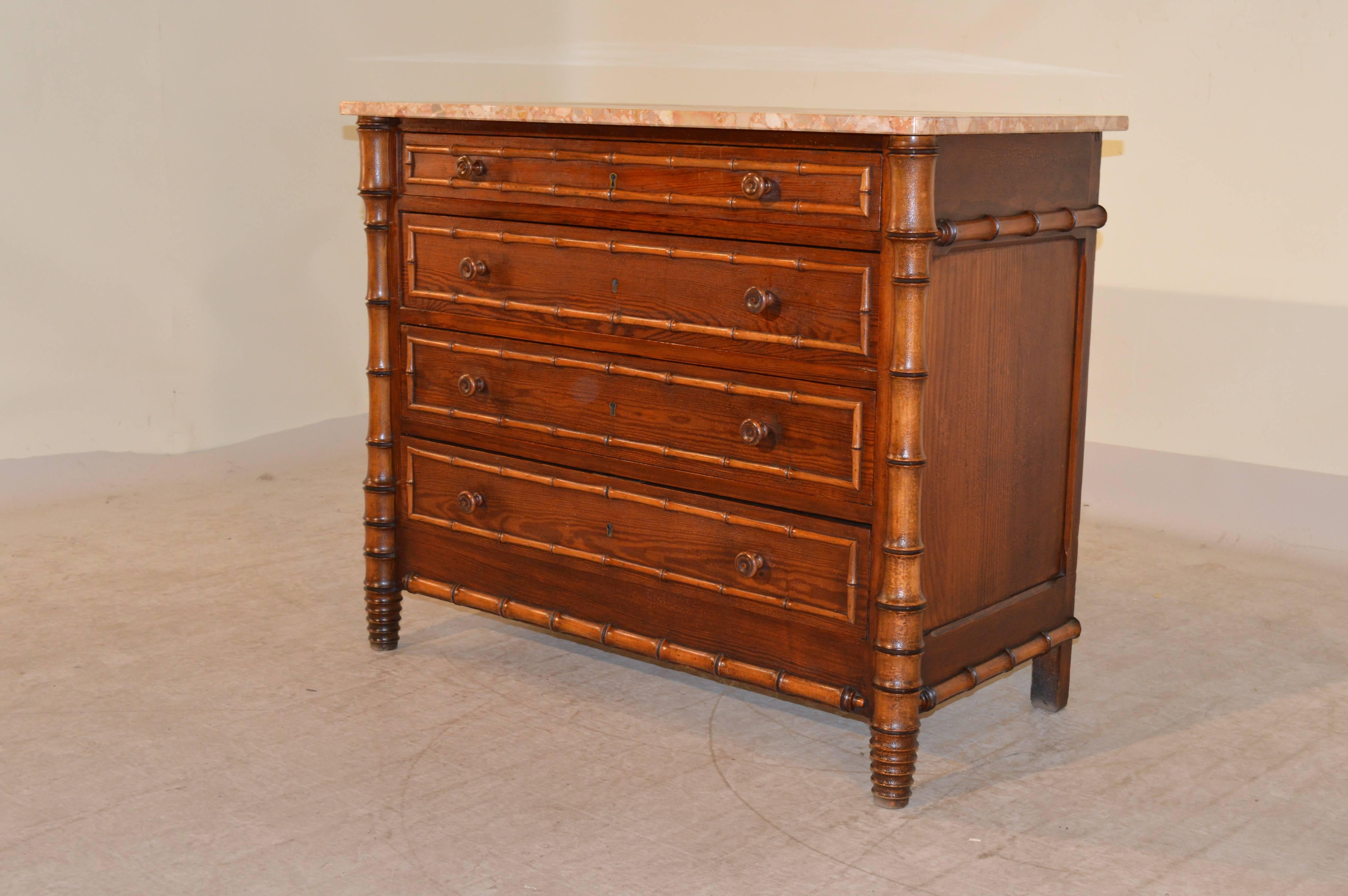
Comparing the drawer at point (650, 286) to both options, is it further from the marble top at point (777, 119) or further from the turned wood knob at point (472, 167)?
the marble top at point (777, 119)

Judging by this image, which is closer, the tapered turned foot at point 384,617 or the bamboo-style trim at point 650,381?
the bamboo-style trim at point 650,381

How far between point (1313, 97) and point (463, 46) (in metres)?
3.03

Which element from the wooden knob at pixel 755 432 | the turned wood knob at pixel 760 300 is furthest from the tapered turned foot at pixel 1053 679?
the turned wood knob at pixel 760 300

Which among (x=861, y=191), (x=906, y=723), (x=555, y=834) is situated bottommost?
(x=555, y=834)

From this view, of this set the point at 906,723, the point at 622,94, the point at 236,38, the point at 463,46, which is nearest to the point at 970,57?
the point at 622,94

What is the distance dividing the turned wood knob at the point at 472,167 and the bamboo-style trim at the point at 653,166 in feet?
0.04

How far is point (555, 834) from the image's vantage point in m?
2.35

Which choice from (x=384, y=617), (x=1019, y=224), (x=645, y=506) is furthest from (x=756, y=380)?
(x=384, y=617)

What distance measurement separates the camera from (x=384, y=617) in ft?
10.4

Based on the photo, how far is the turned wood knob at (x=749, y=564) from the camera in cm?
256

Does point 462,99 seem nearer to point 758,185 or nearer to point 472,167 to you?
point 472,167

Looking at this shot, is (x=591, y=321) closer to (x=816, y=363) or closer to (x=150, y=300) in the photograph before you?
(x=816, y=363)

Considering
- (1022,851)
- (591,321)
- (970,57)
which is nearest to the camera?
(1022,851)

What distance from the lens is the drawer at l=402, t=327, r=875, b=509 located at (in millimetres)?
2453
